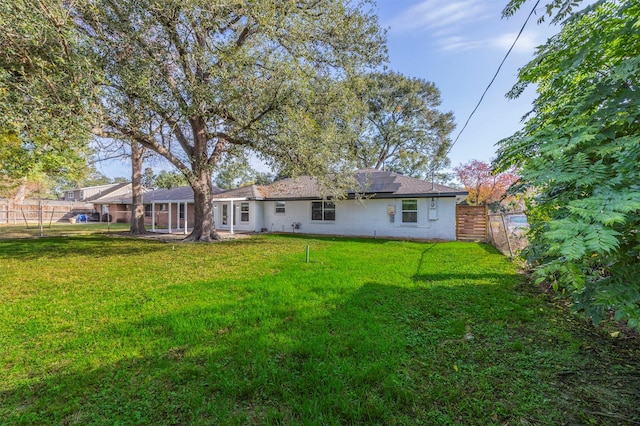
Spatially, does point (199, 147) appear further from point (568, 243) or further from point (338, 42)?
point (568, 243)

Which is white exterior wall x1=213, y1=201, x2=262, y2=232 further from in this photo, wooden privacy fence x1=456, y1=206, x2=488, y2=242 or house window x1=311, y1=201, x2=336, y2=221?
wooden privacy fence x1=456, y1=206, x2=488, y2=242

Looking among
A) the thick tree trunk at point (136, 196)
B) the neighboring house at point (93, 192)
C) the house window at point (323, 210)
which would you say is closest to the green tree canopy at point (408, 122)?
the house window at point (323, 210)

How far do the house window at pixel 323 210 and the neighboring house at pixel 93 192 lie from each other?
107 ft

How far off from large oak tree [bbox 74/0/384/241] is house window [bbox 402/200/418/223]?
17.2 feet

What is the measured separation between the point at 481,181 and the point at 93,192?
51350 mm

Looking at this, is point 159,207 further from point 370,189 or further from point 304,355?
point 304,355

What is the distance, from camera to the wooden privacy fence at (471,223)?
1434cm

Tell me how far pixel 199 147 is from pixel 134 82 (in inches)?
187

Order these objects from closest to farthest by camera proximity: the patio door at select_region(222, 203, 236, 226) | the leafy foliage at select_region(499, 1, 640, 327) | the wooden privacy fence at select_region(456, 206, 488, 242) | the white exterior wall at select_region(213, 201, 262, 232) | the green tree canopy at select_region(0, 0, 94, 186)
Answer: the leafy foliage at select_region(499, 1, 640, 327)
the green tree canopy at select_region(0, 0, 94, 186)
the wooden privacy fence at select_region(456, 206, 488, 242)
the white exterior wall at select_region(213, 201, 262, 232)
the patio door at select_region(222, 203, 236, 226)

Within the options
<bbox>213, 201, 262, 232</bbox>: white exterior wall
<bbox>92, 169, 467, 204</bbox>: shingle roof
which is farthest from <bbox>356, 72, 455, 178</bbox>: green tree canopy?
<bbox>213, 201, 262, 232</bbox>: white exterior wall

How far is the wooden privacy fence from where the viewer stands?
14.3 m

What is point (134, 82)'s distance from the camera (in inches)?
286

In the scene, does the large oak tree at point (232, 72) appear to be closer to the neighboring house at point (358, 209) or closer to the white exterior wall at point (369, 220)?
the neighboring house at point (358, 209)

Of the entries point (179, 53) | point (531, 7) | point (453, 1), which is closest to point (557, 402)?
point (531, 7)
